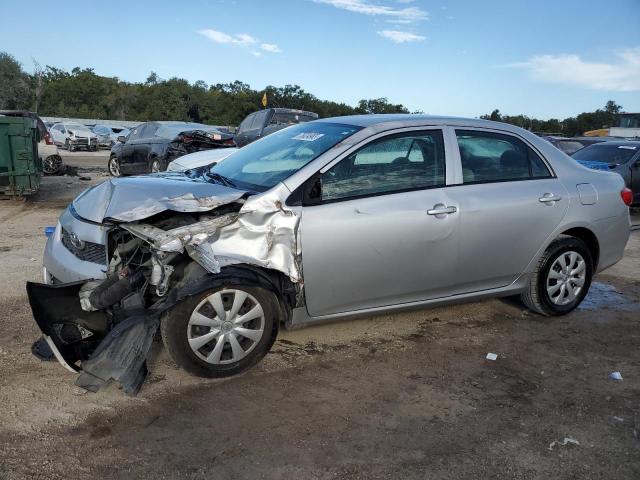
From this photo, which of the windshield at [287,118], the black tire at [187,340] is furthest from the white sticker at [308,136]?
the windshield at [287,118]

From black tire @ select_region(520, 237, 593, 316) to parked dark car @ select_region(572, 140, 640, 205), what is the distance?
21.7 ft

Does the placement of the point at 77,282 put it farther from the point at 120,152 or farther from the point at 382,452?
the point at 120,152

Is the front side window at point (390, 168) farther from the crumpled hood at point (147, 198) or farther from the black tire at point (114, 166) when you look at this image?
the black tire at point (114, 166)

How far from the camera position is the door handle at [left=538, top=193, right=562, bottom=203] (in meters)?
4.60

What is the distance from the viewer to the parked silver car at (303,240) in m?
3.49

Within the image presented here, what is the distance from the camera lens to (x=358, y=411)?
333 centimetres

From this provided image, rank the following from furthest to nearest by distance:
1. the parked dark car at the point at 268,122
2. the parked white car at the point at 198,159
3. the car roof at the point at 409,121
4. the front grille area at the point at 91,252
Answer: the parked dark car at the point at 268,122, the parked white car at the point at 198,159, the car roof at the point at 409,121, the front grille area at the point at 91,252

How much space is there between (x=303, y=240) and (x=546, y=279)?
7.88 feet

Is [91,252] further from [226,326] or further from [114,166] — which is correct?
[114,166]

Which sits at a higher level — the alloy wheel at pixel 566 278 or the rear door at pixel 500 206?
the rear door at pixel 500 206

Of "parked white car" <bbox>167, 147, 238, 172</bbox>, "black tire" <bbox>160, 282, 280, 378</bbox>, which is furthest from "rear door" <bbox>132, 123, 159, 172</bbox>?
"black tire" <bbox>160, 282, 280, 378</bbox>

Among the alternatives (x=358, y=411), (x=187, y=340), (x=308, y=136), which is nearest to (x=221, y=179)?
(x=308, y=136)

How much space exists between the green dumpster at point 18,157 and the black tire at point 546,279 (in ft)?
29.6

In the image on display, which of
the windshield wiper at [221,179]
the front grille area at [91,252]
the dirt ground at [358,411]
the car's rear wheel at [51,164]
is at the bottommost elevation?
the dirt ground at [358,411]
